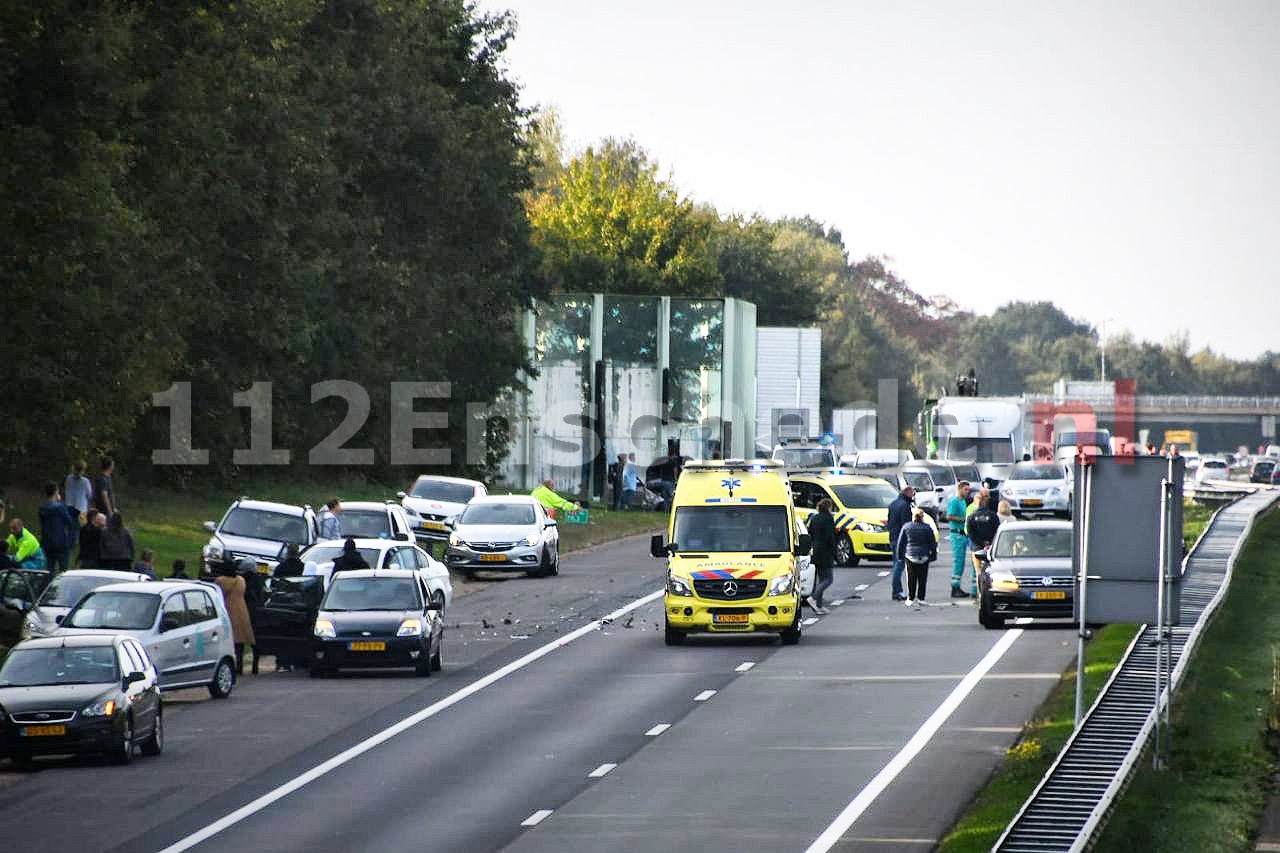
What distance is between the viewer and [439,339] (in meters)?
70.2

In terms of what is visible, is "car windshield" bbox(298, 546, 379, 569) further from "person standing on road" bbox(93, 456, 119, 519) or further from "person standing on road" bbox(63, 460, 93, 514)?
"person standing on road" bbox(63, 460, 93, 514)

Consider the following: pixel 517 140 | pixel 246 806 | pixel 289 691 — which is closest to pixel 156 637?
pixel 289 691

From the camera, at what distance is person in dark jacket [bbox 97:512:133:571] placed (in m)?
33.0

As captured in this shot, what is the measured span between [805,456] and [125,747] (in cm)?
5072

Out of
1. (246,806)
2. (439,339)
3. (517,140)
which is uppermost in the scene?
(517,140)

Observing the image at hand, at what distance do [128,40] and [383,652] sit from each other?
14.3 meters

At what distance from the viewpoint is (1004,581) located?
34344 millimetres

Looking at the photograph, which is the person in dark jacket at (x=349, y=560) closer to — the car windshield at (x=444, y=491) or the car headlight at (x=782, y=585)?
the car headlight at (x=782, y=585)

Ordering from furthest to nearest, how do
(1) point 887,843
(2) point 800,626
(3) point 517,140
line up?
(3) point 517,140, (2) point 800,626, (1) point 887,843

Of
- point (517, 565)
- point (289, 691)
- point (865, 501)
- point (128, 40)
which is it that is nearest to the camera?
point (289, 691)

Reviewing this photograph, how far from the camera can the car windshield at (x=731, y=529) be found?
109 ft

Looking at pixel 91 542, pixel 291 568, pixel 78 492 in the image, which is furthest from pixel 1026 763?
pixel 78 492

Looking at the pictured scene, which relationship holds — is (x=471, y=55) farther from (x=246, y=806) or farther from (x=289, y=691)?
(x=246, y=806)

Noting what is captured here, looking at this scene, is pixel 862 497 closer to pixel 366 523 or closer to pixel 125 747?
pixel 366 523
